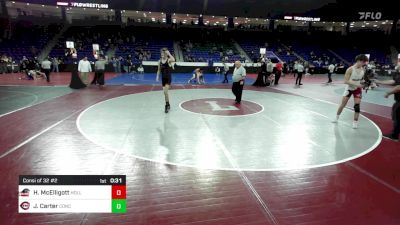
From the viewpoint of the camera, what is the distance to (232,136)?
695 centimetres

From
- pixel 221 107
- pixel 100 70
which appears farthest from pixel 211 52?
pixel 221 107

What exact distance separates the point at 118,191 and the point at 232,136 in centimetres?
448

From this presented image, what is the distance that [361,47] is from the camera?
40.4 m

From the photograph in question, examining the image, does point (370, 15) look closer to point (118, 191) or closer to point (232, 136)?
point (232, 136)

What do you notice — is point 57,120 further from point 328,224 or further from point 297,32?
point 297,32

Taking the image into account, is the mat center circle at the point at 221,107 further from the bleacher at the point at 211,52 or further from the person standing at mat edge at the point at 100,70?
the bleacher at the point at 211,52

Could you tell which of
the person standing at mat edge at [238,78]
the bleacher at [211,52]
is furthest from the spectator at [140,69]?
the person standing at mat edge at [238,78]

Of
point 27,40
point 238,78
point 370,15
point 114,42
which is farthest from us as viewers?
point 370,15

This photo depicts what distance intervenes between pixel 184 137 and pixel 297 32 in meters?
41.2

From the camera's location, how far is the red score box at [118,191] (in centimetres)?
277

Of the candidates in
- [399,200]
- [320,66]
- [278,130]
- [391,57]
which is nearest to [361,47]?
[391,57]

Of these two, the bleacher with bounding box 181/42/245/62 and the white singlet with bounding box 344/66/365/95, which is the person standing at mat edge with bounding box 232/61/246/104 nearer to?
the white singlet with bounding box 344/66/365/95
